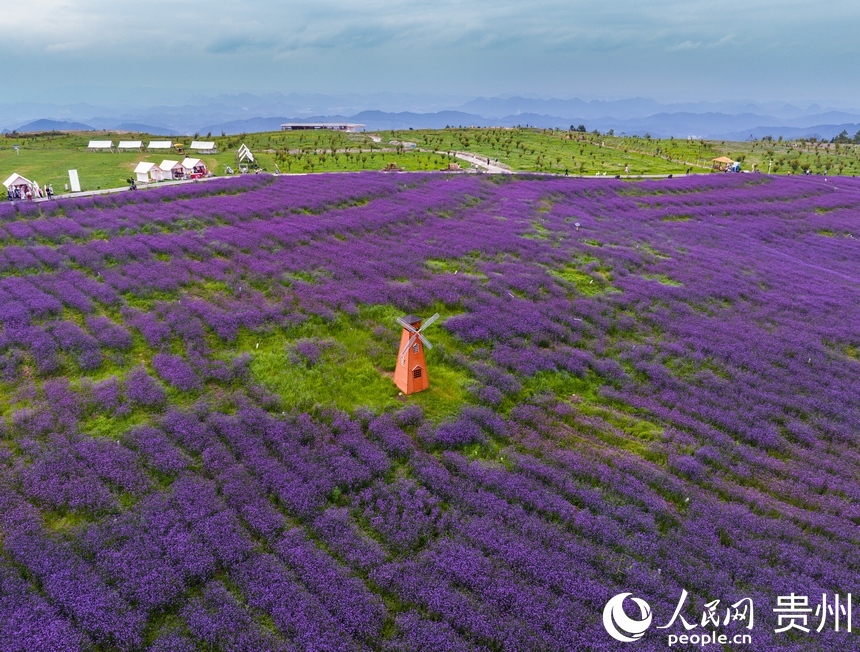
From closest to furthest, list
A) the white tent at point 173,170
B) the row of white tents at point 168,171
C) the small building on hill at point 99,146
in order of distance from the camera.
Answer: the row of white tents at point 168,171, the white tent at point 173,170, the small building on hill at point 99,146

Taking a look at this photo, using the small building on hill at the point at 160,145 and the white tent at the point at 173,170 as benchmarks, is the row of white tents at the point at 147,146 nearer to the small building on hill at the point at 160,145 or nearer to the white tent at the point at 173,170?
the small building on hill at the point at 160,145

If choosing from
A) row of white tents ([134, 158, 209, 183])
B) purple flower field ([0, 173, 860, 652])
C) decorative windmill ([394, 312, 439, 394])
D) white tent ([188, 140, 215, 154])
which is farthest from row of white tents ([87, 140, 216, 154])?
decorative windmill ([394, 312, 439, 394])

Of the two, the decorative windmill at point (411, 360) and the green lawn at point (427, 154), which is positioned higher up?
the green lawn at point (427, 154)

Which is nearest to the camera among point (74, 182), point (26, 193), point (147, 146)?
point (26, 193)

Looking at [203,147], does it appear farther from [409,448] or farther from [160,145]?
[409,448]

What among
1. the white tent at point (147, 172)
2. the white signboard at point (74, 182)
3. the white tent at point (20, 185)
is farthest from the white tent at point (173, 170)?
the white tent at point (20, 185)

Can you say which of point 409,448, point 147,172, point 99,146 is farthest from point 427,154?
point 409,448

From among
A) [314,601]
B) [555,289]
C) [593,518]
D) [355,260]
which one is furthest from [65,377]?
[555,289]
